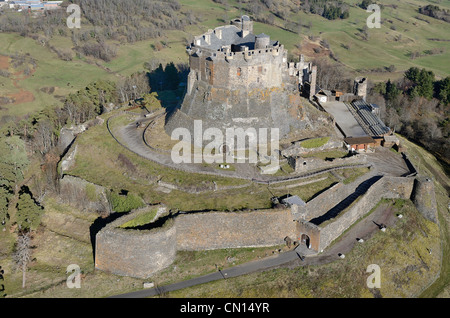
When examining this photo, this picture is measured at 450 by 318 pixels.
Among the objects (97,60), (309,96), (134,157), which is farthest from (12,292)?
(97,60)

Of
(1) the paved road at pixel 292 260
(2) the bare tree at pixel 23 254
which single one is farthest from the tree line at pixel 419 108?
(2) the bare tree at pixel 23 254

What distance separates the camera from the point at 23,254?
39312mm

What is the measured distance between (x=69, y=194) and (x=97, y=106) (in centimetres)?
2536

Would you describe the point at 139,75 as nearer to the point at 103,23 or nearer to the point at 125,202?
the point at 103,23

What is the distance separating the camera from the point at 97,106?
2751 inches

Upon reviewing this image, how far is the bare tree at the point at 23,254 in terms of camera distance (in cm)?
3886

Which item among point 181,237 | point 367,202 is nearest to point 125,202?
point 181,237

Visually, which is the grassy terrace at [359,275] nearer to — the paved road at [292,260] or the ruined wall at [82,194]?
the paved road at [292,260]

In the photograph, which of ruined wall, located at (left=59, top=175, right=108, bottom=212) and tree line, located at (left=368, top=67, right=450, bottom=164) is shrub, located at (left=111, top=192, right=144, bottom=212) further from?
tree line, located at (left=368, top=67, right=450, bottom=164)

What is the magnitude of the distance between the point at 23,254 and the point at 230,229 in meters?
18.6

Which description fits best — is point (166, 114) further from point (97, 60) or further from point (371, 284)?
point (97, 60)

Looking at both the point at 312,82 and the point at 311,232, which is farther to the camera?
the point at 312,82

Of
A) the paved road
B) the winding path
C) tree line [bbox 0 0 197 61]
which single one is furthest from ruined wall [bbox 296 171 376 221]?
tree line [bbox 0 0 197 61]

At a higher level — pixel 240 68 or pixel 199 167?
pixel 240 68
